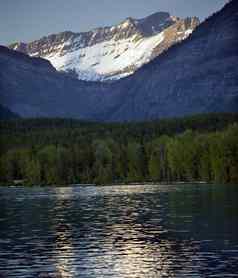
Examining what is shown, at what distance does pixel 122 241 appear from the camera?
245 feet

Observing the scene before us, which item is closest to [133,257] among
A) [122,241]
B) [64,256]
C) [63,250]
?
[64,256]

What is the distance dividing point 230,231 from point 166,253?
48.5ft

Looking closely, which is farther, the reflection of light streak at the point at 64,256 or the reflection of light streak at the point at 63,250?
the reflection of light streak at the point at 63,250

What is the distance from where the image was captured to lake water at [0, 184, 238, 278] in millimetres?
58219

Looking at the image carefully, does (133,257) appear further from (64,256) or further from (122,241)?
(122,241)

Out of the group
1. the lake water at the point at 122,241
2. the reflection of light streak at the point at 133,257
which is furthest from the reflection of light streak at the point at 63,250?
the reflection of light streak at the point at 133,257

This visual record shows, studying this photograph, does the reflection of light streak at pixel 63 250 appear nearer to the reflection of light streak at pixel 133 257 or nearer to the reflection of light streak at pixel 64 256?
the reflection of light streak at pixel 64 256

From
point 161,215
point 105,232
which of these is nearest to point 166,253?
point 105,232

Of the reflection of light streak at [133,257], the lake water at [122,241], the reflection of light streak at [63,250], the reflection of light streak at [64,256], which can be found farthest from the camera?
the lake water at [122,241]

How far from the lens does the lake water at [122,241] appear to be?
5822cm

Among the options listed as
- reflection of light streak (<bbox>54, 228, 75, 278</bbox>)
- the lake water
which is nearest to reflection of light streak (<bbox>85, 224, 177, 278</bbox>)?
the lake water

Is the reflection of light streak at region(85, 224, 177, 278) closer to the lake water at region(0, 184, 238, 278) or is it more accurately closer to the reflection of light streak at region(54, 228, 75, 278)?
the lake water at region(0, 184, 238, 278)

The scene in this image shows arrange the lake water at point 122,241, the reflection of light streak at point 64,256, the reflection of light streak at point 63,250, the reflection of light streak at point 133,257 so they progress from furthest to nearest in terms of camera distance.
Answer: the lake water at point 122,241 < the reflection of light streak at point 63,250 < the reflection of light streak at point 64,256 < the reflection of light streak at point 133,257

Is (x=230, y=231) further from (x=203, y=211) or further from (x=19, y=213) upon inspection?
(x=19, y=213)
